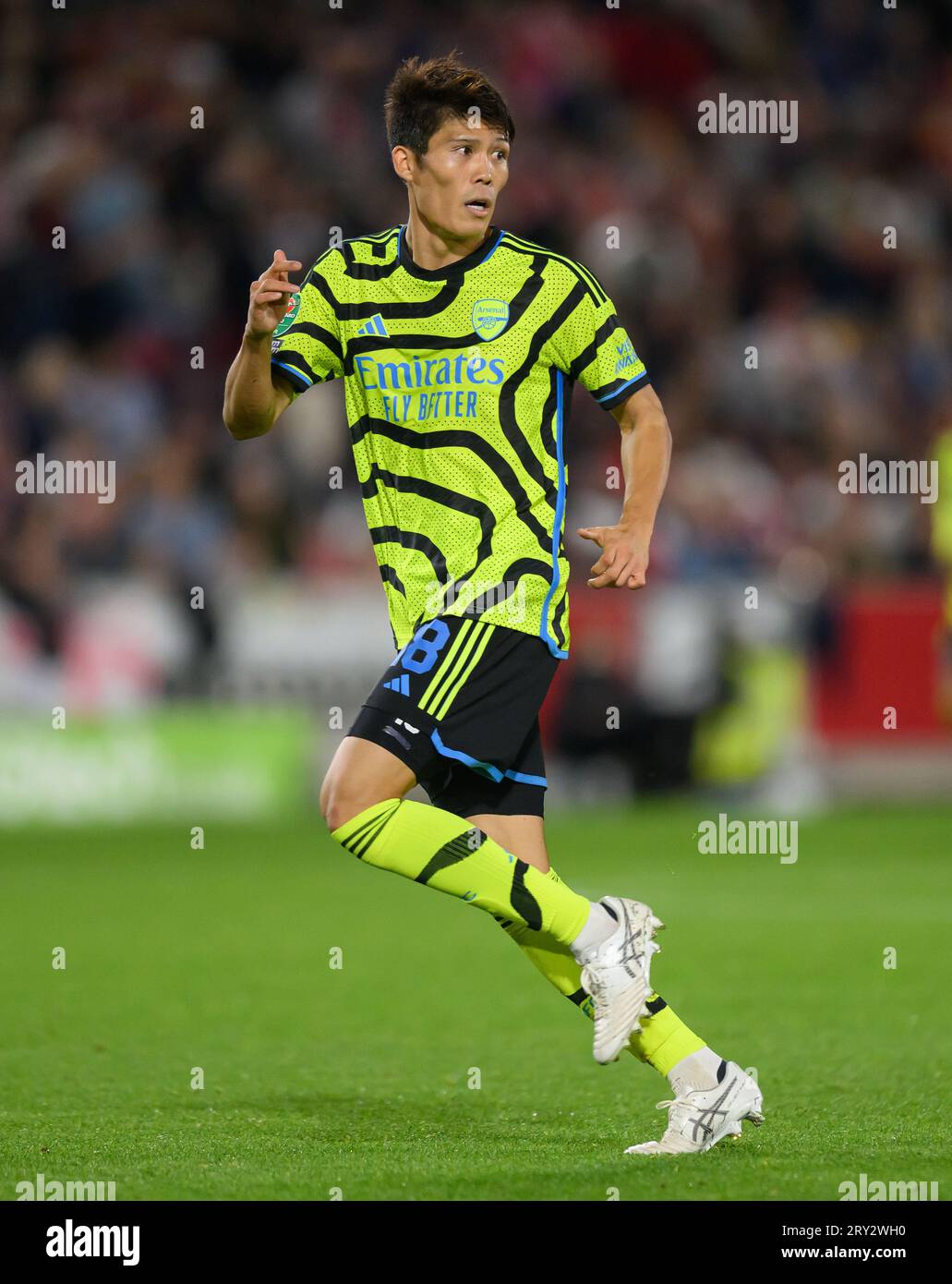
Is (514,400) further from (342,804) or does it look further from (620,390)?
(342,804)

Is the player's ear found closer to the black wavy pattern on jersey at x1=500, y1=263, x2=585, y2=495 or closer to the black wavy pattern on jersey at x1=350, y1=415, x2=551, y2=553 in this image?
the black wavy pattern on jersey at x1=500, y1=263, x2=585, y2=495

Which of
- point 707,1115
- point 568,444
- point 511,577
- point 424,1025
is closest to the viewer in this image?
point 707,1115

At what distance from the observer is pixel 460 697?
174 inches

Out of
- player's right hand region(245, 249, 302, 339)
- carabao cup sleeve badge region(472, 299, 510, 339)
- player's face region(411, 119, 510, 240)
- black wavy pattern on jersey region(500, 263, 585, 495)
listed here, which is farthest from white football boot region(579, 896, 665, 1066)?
player's face region(411, 119, 510, 240)

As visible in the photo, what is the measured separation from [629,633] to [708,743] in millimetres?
895

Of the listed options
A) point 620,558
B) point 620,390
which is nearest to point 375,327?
point 620,390

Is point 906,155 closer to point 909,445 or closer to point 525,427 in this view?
point 909,445

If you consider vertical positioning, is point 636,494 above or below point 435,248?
below

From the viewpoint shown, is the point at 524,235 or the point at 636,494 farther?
the point at 524,235

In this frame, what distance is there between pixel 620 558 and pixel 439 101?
117 centimetres

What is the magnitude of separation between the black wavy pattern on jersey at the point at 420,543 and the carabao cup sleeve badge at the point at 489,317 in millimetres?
482

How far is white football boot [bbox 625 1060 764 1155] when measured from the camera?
4.38 metres

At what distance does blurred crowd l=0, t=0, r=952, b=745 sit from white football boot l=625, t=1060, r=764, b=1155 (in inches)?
343
